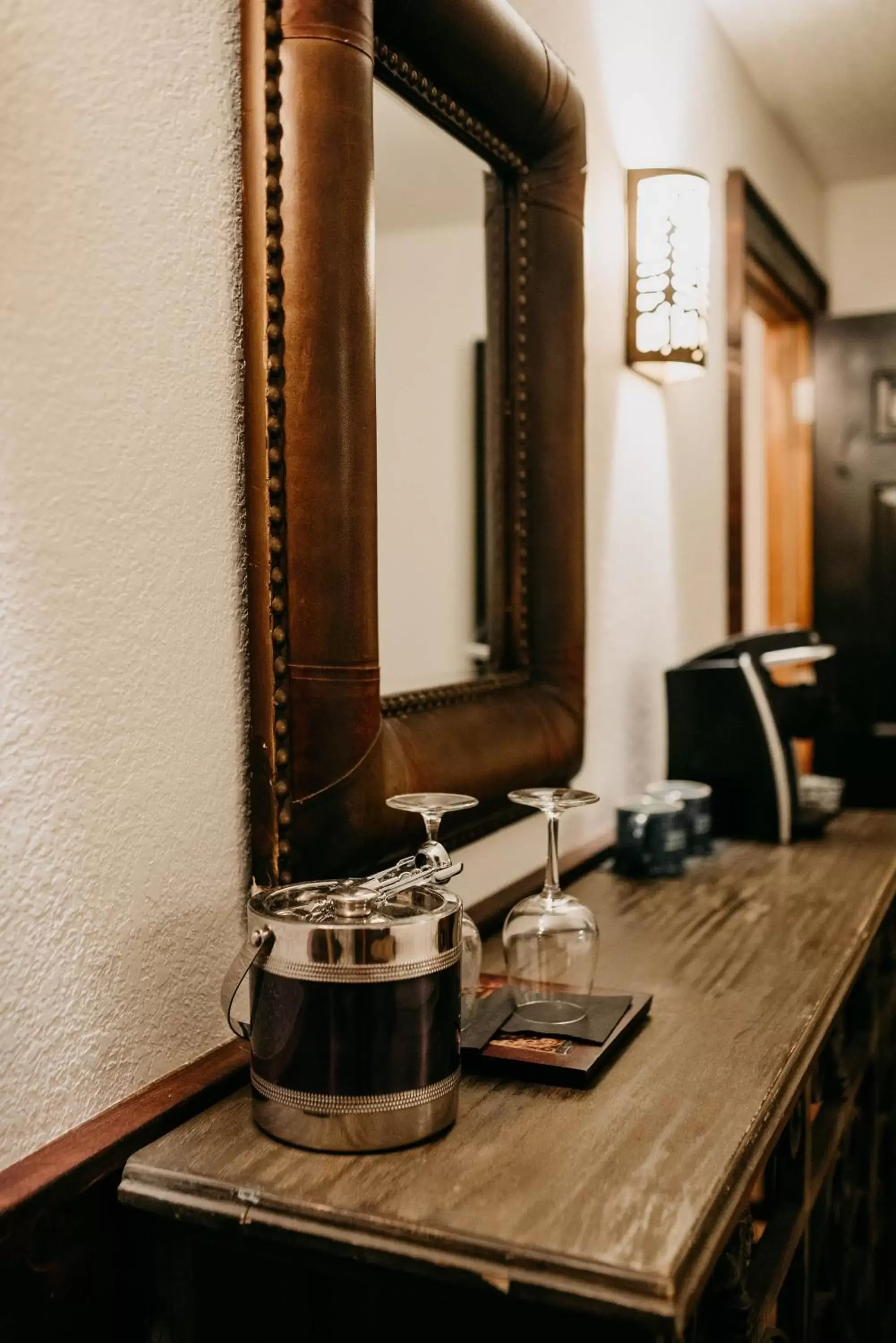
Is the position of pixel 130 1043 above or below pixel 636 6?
below

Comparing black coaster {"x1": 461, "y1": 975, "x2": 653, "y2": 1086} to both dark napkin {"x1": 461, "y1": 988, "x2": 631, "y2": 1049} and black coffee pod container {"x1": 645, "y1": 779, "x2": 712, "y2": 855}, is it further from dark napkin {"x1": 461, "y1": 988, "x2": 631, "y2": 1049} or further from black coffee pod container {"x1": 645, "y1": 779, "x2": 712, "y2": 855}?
black coffee pod container {"x1": 645, "y1": 779, "x2": 712, "y2": 855}

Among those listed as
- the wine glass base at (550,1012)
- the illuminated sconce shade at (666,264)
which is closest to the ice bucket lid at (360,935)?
the wine glass base at (550,1012)

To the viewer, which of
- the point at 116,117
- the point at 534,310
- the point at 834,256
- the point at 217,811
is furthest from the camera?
the point at 834,256

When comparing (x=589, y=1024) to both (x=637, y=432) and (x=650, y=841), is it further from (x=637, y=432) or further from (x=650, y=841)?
(x=637, y=432)

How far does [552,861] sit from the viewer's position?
1.15 meters

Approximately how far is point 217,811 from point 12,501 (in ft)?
1.10

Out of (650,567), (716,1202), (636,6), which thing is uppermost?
(636,6)

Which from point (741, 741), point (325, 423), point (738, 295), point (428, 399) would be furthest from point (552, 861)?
point (738, 295)

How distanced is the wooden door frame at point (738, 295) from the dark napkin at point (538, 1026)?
1883mm

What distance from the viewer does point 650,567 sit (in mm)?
2320

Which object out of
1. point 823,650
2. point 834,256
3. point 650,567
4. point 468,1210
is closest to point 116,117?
point 468,1210

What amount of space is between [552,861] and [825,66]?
2.61 metres

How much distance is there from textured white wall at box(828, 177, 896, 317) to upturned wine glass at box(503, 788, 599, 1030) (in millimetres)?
3269

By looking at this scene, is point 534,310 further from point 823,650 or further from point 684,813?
point 823,650
